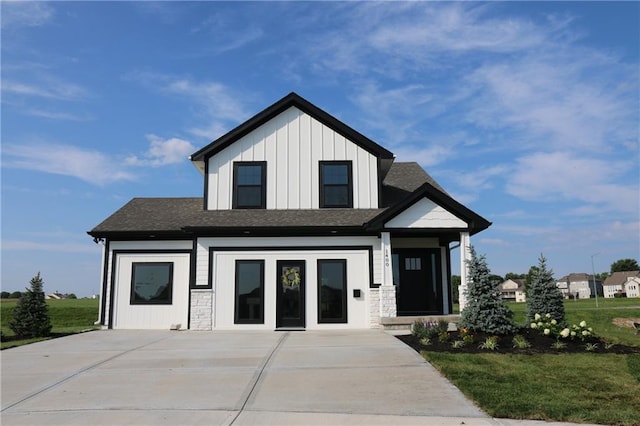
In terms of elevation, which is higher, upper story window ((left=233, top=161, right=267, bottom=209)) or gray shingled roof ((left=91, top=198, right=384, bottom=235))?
upper story window ((left=233, top=161, right=267, bottom=209))

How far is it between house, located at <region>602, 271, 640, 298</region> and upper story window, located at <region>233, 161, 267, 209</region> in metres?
115

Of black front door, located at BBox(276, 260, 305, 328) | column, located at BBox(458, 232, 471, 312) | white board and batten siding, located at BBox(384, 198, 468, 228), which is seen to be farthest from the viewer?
black front door, located at BBox(276, 260, 305, 328)

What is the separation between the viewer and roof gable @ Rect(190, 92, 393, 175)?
17.7m

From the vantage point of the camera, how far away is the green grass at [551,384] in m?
6.07

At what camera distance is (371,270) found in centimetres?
1636

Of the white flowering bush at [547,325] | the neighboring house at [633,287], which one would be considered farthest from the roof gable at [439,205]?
the neighboring house at [633,287]

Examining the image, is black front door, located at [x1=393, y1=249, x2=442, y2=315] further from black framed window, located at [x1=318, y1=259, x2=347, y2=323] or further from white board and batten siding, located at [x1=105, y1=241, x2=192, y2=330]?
white board and batten siding, located at [x1=105, y1=241, x2=192, y2=330]

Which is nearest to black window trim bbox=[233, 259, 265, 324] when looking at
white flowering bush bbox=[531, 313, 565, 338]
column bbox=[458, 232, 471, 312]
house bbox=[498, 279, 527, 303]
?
column bbox=[458, 232, 471, 312]

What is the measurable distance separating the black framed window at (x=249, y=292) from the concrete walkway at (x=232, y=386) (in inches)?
169

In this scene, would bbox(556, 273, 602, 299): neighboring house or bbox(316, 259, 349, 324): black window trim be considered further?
bbox(556, 273, 602, 299): neighboring house

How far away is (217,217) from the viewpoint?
16953 millimetres

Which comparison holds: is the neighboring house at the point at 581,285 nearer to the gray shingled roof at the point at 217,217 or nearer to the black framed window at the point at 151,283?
the gray shingled roof at the point at 217,217

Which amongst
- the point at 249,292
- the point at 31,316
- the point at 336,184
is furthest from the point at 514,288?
the point at 31,316

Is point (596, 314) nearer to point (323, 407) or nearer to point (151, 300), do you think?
point (151, 300)
